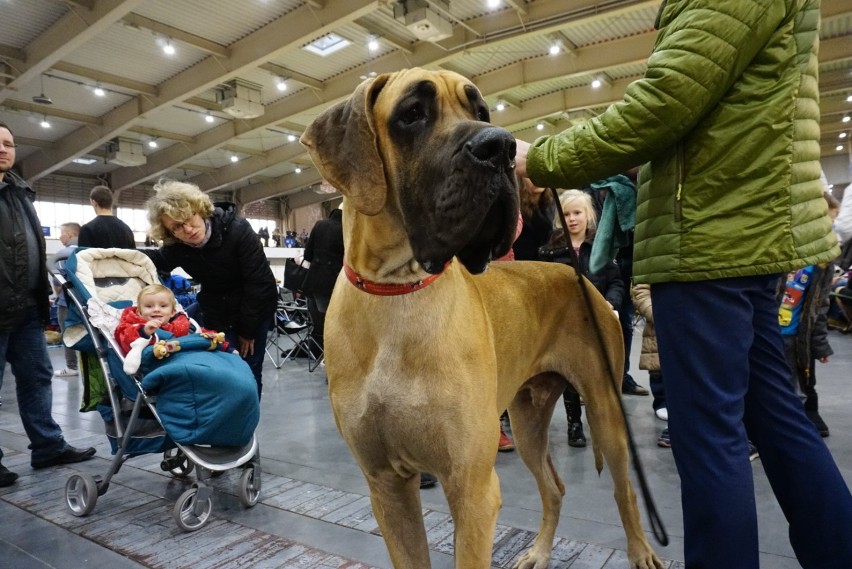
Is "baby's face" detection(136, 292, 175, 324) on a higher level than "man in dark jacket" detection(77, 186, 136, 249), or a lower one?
lower

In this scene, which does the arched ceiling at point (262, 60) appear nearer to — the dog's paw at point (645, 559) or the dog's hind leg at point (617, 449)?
the dog's hind leg at point (617, 449)

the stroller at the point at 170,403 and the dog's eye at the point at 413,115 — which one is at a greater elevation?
the dog's eye at the point at 413,115

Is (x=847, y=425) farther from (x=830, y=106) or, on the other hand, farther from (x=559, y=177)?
(x=830, y=106)

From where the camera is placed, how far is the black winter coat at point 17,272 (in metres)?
3.44

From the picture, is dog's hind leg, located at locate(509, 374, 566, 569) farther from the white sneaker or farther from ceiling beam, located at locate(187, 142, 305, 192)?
ceiling beam, located at locate(187, 142, 305, 192)

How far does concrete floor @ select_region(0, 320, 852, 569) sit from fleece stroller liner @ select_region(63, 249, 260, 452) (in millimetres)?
477

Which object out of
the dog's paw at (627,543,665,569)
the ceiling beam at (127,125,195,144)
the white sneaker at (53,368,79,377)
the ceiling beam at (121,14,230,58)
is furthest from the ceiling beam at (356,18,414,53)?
the dog's paw at (627,543,665,569)

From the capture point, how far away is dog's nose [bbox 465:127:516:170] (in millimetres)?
1221

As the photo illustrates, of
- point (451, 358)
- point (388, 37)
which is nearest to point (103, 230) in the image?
point (451, 358)

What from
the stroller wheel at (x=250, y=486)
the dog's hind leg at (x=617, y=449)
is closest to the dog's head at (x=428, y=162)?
the dog's hind leg at (x=617, y=449)

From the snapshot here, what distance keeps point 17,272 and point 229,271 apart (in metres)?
1.31

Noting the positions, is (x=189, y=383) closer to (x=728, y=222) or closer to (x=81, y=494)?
(x=81, y=494)

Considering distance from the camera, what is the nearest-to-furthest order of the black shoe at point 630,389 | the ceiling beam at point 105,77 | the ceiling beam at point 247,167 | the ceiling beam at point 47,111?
the black shoe at point 630,389, the ceiling beam at point 105,77, the ceiling beam at point 47,111, the ceiling beam at point 247,167

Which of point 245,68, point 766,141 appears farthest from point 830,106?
point 766,141
